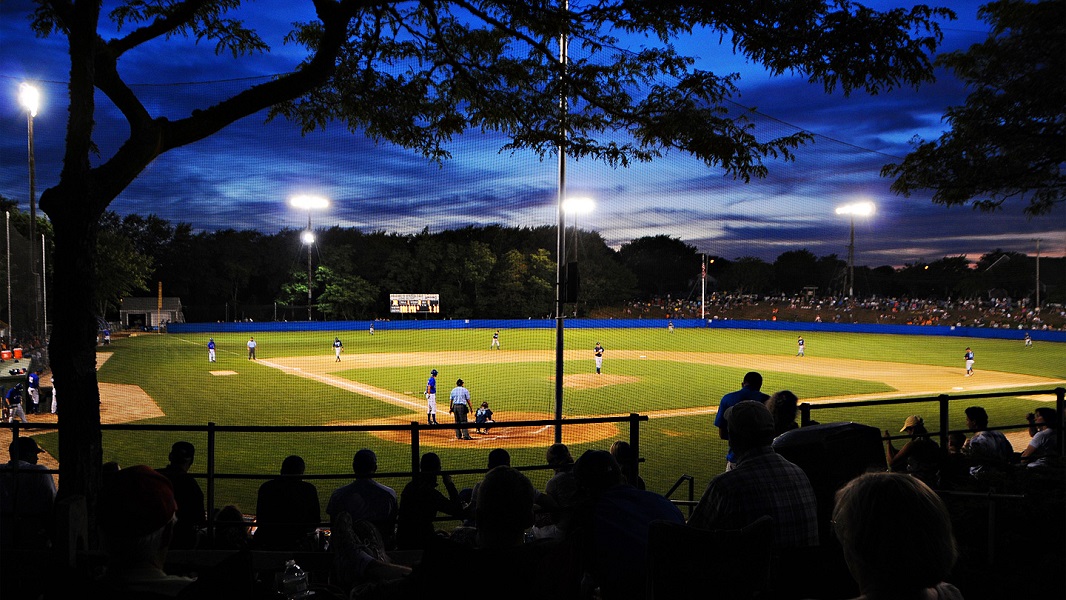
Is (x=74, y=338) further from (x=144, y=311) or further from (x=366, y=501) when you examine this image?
(x=144, y=311)

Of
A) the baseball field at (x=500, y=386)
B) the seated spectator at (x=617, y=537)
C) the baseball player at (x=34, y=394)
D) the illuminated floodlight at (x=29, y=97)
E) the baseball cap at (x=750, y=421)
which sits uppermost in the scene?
the illuminated floodlight at (x=29, y=97)

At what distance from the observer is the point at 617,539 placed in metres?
3.05

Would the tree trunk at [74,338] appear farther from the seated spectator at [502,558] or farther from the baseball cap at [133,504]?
the seated spectator at [502,558]

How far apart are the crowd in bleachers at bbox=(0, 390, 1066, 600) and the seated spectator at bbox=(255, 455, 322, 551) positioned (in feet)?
0.06

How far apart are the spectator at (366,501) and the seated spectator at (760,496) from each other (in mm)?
3003

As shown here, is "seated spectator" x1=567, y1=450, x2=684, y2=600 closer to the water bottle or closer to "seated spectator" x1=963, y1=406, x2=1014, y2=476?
the water bottle

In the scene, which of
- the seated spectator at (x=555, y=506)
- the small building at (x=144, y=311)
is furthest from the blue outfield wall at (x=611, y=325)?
the seated spectator at (x=555, y=506)

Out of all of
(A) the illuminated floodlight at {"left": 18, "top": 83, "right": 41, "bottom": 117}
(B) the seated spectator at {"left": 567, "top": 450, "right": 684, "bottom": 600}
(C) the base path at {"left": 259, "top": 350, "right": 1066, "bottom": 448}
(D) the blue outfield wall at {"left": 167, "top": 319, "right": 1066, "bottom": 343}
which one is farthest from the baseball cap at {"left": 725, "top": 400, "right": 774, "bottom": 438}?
(D) the blue outfield wall at {"left": 167, "top": 319, "right": 1066, "bottom": 343}

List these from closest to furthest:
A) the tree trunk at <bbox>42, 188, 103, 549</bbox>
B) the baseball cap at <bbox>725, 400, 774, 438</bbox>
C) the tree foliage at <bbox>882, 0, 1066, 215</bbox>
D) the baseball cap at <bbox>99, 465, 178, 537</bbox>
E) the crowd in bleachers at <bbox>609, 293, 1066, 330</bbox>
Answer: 1. the baseball cap at <bbox>99, 465, 178, 537</bbox>
2. the baseball cap at <bbox>725, 400, 774, 438</bbox>
3. the tree trunk at <bbox>42, 188, 103, 549</bbox>
4. the tree foliage at <bbox>882, 0, 1066, 215</bbox>
5. the crowd in bleachers at <bbox>609, 293, 1066, 330</bbox>

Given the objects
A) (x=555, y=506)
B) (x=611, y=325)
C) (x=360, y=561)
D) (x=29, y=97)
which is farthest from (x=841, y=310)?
(x=360, y=561)

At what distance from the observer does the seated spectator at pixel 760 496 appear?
302cm

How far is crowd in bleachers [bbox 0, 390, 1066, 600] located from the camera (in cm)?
174

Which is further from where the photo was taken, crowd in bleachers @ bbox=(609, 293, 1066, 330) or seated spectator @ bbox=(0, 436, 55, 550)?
crowd in bleachers @ bbox=(609, 293, 1066, 330)

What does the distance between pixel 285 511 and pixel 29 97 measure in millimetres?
7748
